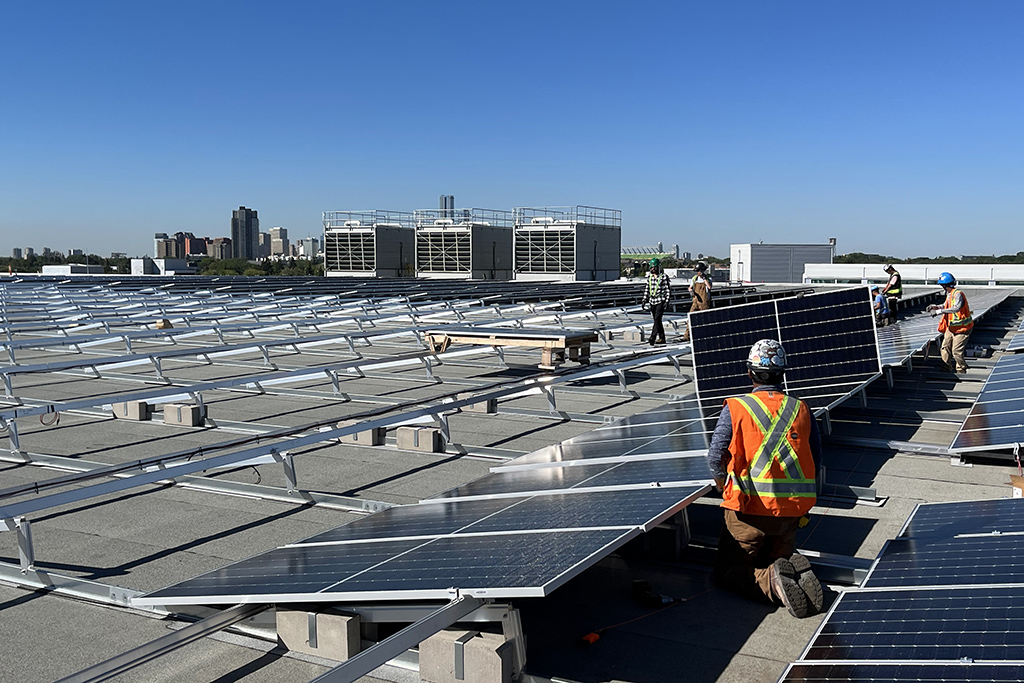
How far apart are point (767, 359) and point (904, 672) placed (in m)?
2.59

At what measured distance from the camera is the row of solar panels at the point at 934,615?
135 inches

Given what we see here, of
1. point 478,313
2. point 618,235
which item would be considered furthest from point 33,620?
point 618,235

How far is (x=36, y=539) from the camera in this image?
761cm

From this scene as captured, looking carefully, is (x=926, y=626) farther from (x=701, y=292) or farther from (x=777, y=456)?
(x=701, y=292)

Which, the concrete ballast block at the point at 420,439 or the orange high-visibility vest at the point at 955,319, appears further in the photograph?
the orange high-visibility vest at the point at 955,319

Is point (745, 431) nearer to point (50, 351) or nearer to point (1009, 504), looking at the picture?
point (1009, 504)

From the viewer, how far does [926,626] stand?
12.8 feet

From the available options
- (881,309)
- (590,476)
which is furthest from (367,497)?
(881,309)

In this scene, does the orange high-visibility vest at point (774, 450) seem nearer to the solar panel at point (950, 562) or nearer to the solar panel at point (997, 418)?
the solar panel at point (950, 562)

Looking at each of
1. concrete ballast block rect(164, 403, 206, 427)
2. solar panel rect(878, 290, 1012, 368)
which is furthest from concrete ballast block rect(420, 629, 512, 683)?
solar panel rect(878, 290, 1012, 368)

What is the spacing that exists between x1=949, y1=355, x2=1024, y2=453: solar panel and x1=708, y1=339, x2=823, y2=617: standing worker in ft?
8.58

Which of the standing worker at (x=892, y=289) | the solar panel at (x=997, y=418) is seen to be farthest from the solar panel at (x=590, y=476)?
the standing worker at (x=892, y=289)

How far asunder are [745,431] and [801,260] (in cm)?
6836

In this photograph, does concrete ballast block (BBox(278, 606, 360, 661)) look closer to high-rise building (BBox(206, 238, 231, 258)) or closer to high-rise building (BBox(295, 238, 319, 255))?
high-rise building (BBox(295, 238, 319, 255))
